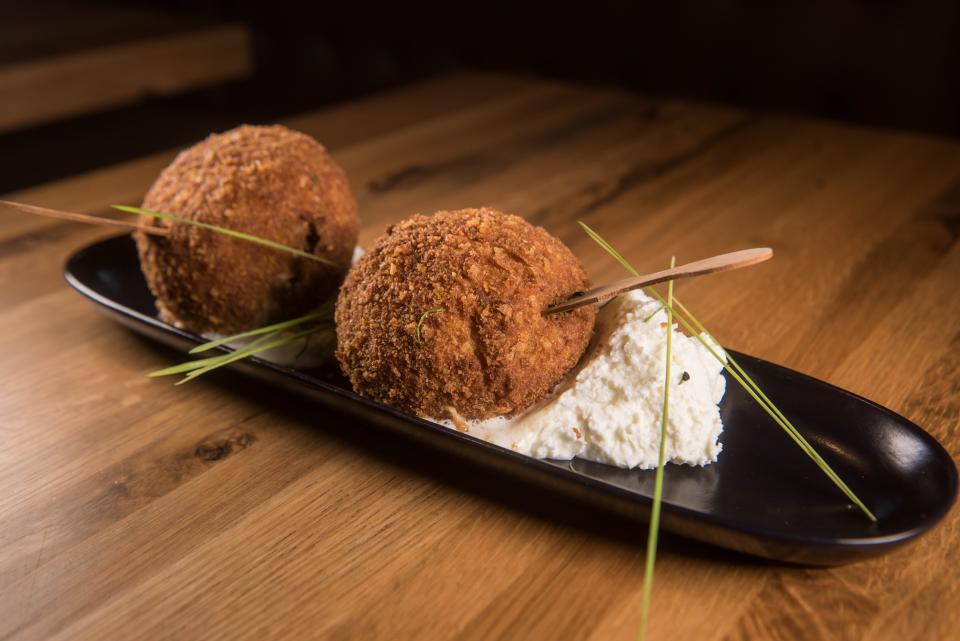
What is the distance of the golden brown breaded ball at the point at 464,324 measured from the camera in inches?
34.1

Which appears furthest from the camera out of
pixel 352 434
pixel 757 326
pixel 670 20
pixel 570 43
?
pixel 570 43

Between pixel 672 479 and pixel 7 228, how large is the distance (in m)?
1.22

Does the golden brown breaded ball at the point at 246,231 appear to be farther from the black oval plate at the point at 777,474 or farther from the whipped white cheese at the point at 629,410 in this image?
the whipped white cheese at the point at 629,410

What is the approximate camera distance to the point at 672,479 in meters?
0.83

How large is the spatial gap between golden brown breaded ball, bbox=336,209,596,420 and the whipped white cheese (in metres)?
0.03

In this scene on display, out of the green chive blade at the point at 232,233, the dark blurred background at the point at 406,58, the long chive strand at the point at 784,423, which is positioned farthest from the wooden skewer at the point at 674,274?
the dark blurred background at the point at 406,58

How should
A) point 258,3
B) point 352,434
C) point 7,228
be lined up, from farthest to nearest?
point 258,3 < point 7,228 < point 352,434

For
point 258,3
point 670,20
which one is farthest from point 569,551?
point 258,3

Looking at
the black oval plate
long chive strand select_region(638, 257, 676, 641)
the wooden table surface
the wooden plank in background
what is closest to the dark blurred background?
the wooden plank in background

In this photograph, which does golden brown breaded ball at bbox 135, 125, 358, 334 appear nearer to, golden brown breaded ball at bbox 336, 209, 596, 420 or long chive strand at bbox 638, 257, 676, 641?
golden brown breaded ball at bbox 336, 209, 596, 420

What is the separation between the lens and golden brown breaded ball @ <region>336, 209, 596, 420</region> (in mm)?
865

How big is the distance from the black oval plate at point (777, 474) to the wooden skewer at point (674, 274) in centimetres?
15

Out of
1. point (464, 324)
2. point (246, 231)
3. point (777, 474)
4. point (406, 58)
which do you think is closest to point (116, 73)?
point (406, 58)

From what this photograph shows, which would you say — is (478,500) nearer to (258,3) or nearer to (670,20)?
(670,20)
